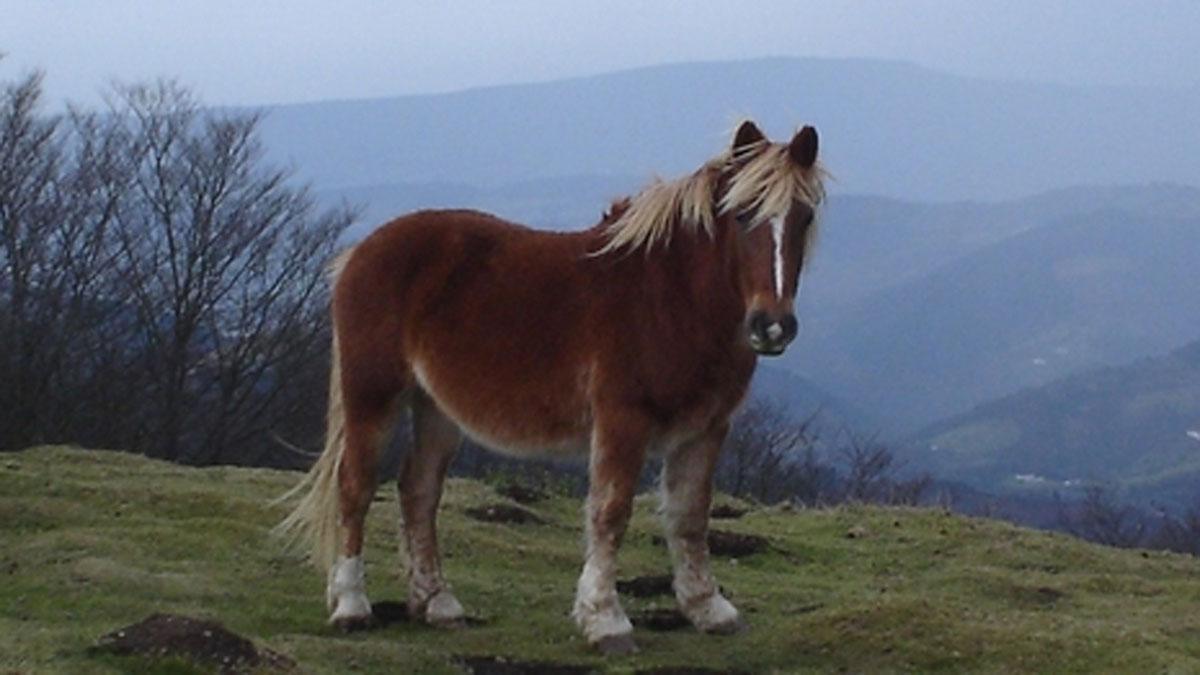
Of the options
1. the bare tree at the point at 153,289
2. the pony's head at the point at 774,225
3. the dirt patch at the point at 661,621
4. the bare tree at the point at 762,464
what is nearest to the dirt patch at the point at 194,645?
the dirt patch at the point at 661,621

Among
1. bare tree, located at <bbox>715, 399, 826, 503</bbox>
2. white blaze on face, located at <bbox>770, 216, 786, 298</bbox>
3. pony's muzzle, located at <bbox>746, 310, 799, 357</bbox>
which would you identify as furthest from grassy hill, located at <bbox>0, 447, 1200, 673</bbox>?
bare tree, located at <bbox>715, 399, 826, 503</bbox>

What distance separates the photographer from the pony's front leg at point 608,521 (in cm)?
931

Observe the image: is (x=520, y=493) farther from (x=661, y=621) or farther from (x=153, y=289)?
(x=153, y=289)

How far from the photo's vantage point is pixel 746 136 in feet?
31.4

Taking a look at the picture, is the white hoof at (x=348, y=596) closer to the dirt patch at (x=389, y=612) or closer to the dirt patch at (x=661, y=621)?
the dirt patch at (x=389, y=612)

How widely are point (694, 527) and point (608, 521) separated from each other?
0.82 m

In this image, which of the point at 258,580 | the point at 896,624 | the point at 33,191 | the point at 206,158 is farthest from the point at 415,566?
the point at 206,158

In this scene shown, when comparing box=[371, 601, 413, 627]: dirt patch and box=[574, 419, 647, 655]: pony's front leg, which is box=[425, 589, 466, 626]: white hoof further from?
box=[574, 419, 647, 655]: pony's front leg

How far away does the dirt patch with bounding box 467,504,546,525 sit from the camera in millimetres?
15008

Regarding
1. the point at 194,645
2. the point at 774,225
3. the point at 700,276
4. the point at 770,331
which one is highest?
the point at 774,225

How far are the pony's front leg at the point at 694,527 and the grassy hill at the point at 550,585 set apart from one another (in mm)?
201

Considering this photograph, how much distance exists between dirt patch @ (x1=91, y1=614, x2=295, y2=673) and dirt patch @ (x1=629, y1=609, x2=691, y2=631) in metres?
2.61

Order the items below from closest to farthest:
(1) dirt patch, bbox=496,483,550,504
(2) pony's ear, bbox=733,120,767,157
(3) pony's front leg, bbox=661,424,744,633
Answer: (2) pony's ear, bbox=733,120,767,157 < (3) pony's front leg, bbox=661,424,744,633 < (1) dirt patch, bbox=496,483,550,504

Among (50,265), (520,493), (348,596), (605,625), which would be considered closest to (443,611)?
(348,596)
